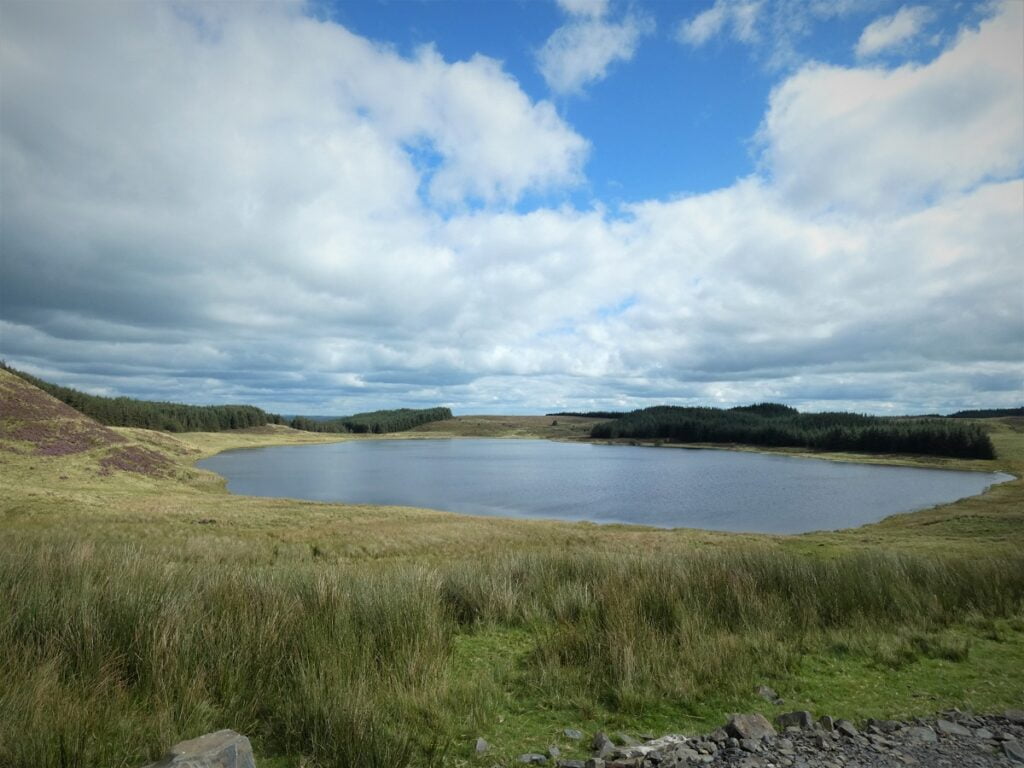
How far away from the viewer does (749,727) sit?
4.46 meters

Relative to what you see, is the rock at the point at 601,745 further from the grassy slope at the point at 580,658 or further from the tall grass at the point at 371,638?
the tall grass at the point at 371,638

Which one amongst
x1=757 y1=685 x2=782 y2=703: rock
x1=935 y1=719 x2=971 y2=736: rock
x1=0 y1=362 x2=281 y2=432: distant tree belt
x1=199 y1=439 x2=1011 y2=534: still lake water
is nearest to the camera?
x1=935 y1=719 x2=971 y2=736: rock

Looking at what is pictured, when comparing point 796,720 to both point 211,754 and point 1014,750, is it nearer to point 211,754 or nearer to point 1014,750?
point 1014,750

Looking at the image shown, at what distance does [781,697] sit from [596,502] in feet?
140

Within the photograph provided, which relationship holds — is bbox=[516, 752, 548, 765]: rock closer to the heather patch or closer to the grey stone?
the grey stone

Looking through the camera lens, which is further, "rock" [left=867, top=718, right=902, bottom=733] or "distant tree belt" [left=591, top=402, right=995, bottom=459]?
"distant tree belt" [left=591, top=402, right=995, bottom=459]

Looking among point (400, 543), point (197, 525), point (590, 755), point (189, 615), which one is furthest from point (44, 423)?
point (590, 755)

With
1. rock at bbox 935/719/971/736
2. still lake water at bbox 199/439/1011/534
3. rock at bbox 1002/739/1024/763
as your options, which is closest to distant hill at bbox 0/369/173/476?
still lake water at bbox 199/439/1011/534

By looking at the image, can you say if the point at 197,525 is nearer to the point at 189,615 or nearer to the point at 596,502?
the point at 189,615

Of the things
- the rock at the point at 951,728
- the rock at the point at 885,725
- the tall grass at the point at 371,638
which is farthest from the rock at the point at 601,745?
the rock at the point at 951,728

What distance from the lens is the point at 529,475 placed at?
69812 millimetres

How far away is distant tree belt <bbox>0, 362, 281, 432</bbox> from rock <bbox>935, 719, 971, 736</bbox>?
110930mm

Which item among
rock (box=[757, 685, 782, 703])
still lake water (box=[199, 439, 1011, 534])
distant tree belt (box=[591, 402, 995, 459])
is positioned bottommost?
still lake water (box=[199, 439, 1011, 534])

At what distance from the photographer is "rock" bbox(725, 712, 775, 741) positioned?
Result: 14.3 feet
